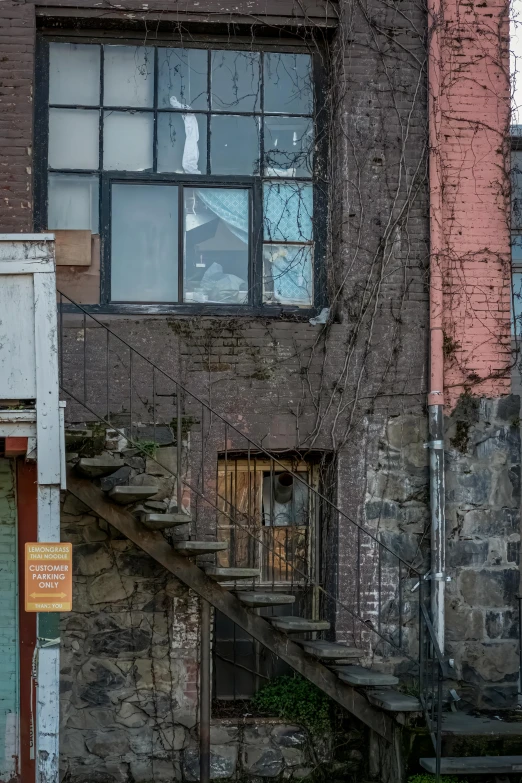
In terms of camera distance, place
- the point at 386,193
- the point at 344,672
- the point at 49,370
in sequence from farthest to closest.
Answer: the point at 386,193 → the point at 344,672 → the point at 49,370

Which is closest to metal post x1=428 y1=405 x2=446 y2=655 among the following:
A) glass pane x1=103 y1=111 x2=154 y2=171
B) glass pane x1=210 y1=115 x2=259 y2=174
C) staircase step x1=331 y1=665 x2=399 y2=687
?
staircase step x1=331 y1=665 x2=399 y2=687

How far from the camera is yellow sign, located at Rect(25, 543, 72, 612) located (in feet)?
21.2

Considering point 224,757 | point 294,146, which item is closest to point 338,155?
point 294,146

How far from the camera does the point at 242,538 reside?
8797mm

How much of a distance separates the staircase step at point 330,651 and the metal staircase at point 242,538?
16mm

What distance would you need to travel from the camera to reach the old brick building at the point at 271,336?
8.41 m

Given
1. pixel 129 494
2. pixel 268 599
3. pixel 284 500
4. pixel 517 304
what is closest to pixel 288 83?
pixel 517 304

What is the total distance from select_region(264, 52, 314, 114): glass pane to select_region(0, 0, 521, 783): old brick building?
2 cm

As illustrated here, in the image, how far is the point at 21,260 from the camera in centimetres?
679

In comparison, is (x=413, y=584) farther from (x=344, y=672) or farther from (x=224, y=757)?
(x=224, y=757)

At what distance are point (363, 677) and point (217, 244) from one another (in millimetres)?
3834

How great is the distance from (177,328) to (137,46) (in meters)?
2.55

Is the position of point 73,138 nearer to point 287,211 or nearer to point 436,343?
point 287,211

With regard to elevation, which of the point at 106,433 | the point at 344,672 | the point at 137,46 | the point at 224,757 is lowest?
the point at 224,757
